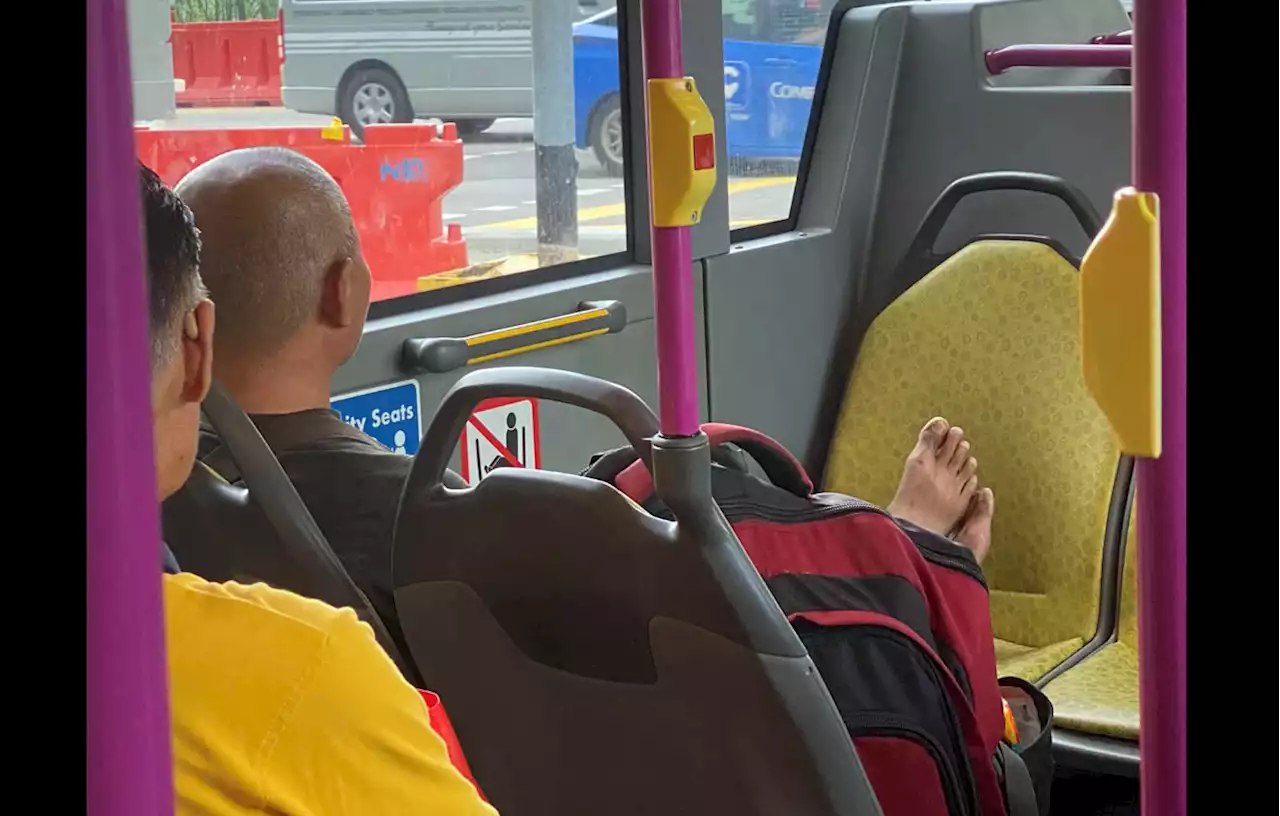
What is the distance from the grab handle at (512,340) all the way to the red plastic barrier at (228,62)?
38 cm

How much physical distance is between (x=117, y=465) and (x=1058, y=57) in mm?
2322

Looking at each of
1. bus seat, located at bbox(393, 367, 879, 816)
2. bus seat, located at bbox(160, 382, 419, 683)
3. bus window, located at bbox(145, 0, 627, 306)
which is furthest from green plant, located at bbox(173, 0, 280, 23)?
bus seat, located at bbox(393, 367, 879, 816)

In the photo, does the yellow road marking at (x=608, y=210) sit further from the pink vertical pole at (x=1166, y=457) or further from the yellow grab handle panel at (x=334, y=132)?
the pink vertical pole at (x=1166, y=457)

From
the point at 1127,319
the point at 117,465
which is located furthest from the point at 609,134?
the point at 117,465

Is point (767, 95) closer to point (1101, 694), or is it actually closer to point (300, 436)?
point (1101, 694)

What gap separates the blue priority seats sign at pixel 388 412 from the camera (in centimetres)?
203

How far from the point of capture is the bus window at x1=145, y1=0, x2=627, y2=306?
1.98 metres

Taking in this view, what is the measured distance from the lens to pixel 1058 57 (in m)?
2.61

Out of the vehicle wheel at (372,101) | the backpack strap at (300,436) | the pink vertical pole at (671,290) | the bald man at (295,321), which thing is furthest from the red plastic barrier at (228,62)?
the pink vertical pole at (671,290)

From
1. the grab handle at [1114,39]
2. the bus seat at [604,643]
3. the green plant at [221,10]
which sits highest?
the green plant at [221,10]

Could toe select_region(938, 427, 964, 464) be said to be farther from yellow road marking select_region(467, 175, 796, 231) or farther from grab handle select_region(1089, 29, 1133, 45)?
grab handle select_region(1089, 29, 1133, 45)

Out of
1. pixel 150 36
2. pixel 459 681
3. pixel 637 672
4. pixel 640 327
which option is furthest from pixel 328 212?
pixel 640 327

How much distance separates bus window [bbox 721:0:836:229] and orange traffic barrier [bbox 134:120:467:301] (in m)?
0.62
